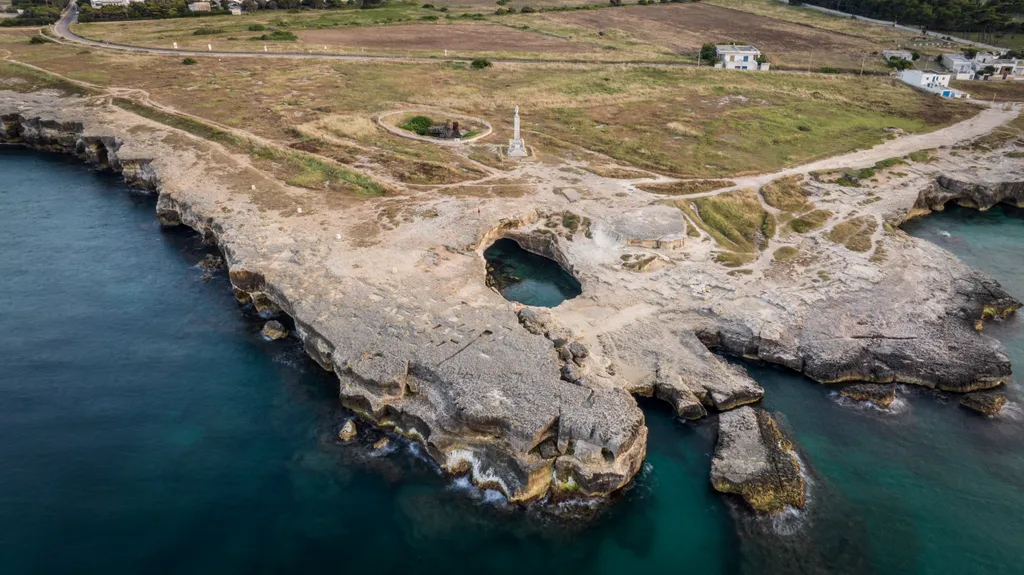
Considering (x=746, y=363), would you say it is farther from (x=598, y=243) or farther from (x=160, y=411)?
(x=160, y=411)

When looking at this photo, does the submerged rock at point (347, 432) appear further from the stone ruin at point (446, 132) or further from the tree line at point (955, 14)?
the tree line at point (955, 14)

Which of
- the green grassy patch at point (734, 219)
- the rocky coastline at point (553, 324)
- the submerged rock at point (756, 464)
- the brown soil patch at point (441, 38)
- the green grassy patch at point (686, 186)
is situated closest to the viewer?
the submerged rock at point (756, 464)

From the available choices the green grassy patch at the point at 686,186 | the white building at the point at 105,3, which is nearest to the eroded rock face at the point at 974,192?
the green grassy patch at the point at 686,186

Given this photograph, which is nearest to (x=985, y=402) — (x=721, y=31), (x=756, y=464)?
(x=756, y=464)

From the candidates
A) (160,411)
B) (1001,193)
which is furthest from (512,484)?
(1001,193)

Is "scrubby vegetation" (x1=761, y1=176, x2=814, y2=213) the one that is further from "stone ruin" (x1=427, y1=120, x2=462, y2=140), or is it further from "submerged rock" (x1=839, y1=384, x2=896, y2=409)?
"stone ruin" (x1=427, y1=120, x2=462, y2=140)
